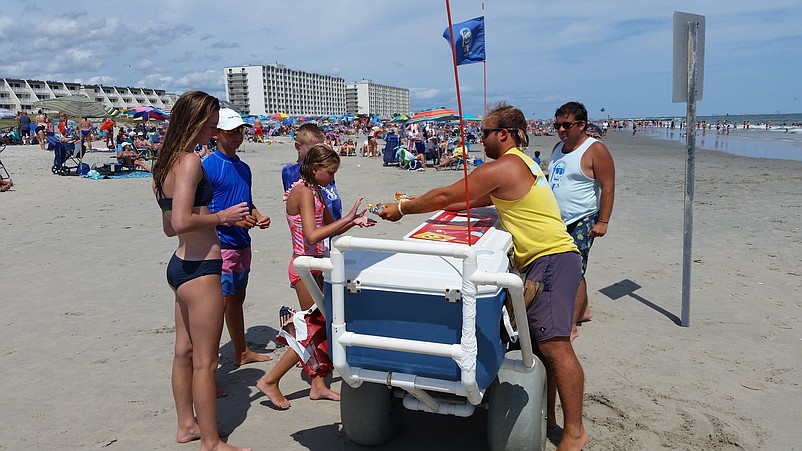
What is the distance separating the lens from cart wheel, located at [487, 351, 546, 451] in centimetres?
262

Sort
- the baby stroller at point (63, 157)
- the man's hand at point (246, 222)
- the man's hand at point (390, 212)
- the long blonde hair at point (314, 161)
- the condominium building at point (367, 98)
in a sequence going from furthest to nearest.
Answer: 1. the condominium building at point (367, 98)
2. the baby stroller at point (63, 157)
3. the long blonde hair at point (314, 161)
4. the man's hand at point (246, 222)
5. the man's hand at point (390, 212)

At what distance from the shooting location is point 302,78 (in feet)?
524

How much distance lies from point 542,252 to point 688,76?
284 cm

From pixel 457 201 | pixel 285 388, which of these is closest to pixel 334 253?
pixel 457 201

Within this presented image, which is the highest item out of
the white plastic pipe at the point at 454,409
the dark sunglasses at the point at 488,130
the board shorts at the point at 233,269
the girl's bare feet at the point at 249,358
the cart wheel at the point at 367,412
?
the dark sunglasses at the point at 488,130

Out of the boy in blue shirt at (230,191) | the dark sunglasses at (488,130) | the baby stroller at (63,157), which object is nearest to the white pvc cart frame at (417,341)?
the dark sunglasses at (488,130)

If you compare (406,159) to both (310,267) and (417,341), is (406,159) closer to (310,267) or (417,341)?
(310,267)

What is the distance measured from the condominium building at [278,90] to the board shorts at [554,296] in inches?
5266

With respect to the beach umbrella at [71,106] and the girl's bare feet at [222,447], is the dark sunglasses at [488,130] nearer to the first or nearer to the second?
the girl's bare feet at [222,447]

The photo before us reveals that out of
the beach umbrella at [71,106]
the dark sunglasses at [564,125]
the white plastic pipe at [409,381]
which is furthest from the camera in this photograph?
Result: the beach umbrella at [71,106]

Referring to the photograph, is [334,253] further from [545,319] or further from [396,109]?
[396,109]

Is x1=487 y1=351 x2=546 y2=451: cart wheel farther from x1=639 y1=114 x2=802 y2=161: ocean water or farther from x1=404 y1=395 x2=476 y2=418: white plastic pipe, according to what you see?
x1=639 y1=114 x2=802 y2=161: ocean water

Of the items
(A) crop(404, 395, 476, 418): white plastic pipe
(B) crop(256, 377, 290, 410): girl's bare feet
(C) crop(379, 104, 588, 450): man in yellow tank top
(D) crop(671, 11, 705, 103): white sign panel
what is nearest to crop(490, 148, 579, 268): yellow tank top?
(C) crop(379, 104, 588, 450): man in yellow tank top

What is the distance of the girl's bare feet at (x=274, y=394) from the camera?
3602 millimetres
